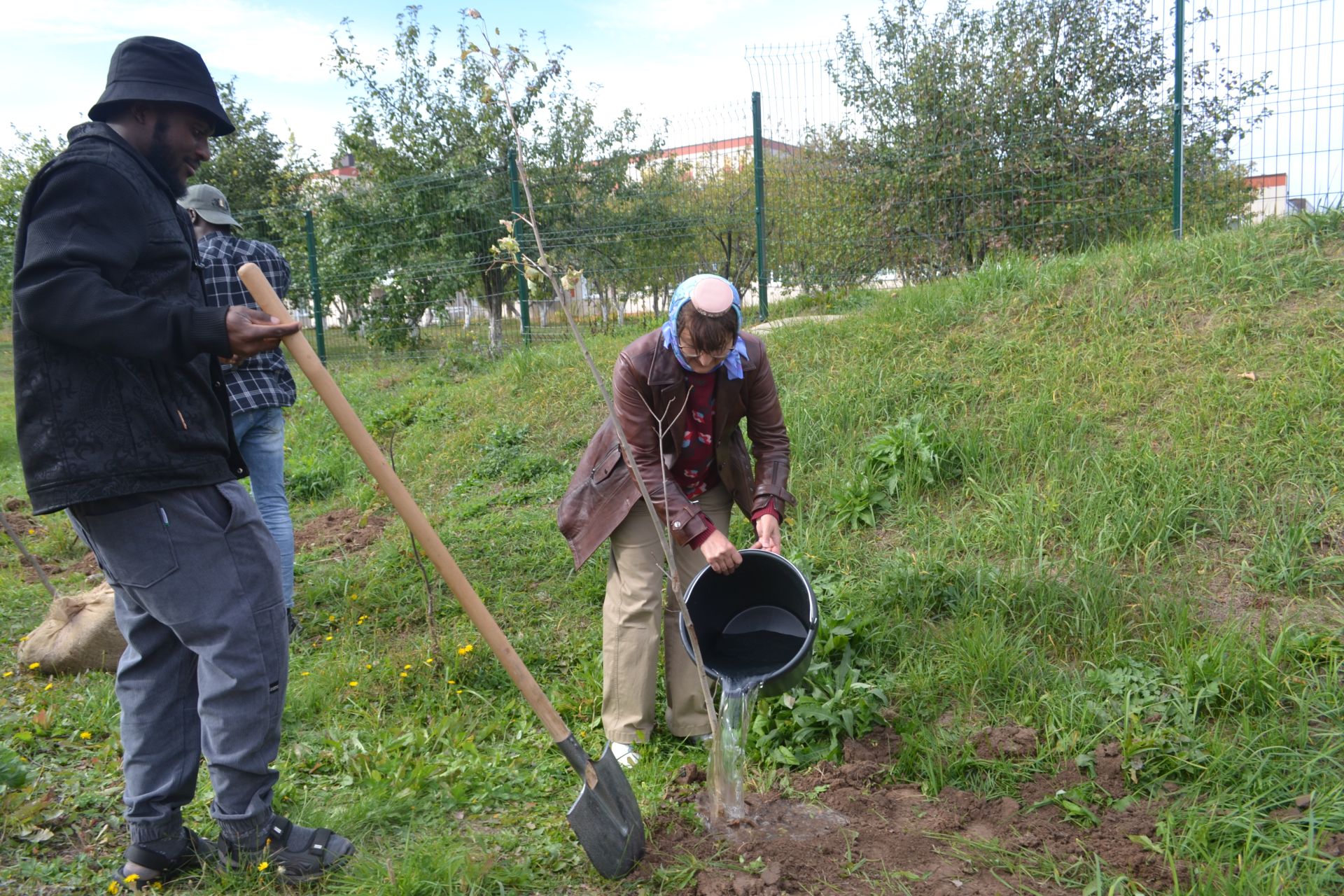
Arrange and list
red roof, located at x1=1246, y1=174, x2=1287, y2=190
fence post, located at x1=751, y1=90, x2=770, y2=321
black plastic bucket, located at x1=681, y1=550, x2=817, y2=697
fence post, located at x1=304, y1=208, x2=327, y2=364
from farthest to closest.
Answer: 1. fence post, located at x1=304, y1=208, x2=327, y2=364
2. fence post, located at x1=751, y1=90, x2=770, y2=321
3. red roof, located at x1=1246, y1=174, x2=1287, y2=190
4. black plastic bucket, located at x1=681, y1=550, x2=817, y2=697

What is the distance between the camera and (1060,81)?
772cm

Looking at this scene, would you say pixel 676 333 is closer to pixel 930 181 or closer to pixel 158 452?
pixel 158 452

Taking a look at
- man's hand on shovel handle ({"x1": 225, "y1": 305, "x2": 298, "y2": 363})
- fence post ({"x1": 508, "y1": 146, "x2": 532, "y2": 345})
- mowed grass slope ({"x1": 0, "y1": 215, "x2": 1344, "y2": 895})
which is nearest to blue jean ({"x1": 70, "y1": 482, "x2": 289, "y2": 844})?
mowed grass slope ({"x1": 0, "y1": 215, "x2": 1344, "y2": 895})

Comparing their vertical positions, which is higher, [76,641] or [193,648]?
[193,648]

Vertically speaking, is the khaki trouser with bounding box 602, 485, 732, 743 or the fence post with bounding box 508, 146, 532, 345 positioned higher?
the fence post with bounding box 508, 146, 532, 345

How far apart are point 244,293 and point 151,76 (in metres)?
1.79

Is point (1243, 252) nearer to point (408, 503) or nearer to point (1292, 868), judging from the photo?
point (1292, 868)

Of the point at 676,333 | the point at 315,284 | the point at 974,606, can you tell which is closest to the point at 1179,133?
the point at 974,606

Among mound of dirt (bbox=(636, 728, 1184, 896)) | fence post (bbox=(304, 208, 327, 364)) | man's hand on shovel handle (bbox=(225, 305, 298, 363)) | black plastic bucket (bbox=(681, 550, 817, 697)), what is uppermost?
fence post (bbox=(304, 208, 327, 364))

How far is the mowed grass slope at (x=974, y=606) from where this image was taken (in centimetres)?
256

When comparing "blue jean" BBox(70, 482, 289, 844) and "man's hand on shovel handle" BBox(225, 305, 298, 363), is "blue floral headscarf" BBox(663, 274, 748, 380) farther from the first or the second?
"blue jean" BBox(70, 482, 289, 844)

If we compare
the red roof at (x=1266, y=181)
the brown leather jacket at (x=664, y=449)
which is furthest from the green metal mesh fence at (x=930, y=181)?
the brown leather jacket at (x=664, y=449)

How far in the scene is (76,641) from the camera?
12.7 ft

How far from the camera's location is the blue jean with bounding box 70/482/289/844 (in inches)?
85.0
